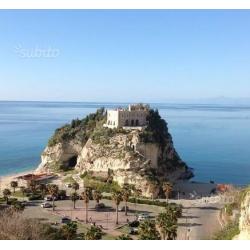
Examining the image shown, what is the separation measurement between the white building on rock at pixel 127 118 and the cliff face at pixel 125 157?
142 centimetres

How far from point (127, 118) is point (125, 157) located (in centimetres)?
628

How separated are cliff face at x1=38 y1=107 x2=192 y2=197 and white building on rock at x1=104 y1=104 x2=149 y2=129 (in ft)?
4.64

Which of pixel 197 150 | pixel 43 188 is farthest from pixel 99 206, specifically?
pixel 197 150

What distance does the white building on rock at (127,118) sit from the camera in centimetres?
5634

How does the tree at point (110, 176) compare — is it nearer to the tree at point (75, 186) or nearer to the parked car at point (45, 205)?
the tree at point (75, 186)

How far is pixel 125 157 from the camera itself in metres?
51.9

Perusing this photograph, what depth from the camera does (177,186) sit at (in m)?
53.7

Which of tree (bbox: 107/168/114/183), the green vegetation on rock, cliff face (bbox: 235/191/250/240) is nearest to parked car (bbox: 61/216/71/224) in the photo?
tree (bbox: 107/168/114/183)

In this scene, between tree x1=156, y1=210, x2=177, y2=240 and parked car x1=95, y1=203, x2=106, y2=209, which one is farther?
parked car x1=95, y1=203, x2=106, y2=209

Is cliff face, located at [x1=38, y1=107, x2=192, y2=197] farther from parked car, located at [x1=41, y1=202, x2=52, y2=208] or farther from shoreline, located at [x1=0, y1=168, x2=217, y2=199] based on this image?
parked car, located at [x1=41, y1=202, x2=52, y2=208]

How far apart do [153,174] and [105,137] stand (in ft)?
23.6

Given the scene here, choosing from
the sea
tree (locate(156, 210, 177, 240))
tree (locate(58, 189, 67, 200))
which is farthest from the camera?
the sea

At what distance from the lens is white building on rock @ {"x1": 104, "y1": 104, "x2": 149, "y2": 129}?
56.3 metres
